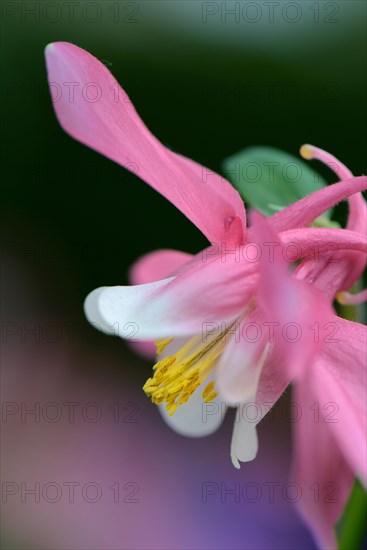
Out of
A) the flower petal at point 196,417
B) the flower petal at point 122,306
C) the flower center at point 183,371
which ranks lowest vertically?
the flower petal at point 196,417

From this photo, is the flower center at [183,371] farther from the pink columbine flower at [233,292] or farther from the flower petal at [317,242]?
the flower petal at [317,242]

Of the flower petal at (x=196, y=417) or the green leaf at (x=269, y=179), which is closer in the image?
the flower petal at (x=196, y=417)

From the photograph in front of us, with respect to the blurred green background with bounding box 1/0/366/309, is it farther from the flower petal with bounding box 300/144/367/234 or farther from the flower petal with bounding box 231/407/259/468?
the flower petal with bounding box 231/407/259/468

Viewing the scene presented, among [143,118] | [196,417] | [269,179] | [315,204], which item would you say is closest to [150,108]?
[143,118]

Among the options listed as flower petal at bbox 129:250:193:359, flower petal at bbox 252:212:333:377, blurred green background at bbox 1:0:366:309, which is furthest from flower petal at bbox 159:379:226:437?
blurred green background at bbox 1:0:366:309

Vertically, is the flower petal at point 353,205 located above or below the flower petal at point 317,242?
above

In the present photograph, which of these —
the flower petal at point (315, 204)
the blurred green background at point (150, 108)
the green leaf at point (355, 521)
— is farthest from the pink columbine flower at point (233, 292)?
the blurred green background at point (150, 108)
